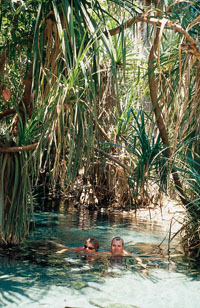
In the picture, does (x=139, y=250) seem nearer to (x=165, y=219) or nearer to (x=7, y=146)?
(x=7, y=146)

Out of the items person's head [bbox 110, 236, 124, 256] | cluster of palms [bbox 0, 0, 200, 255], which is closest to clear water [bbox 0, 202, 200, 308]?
person's head [bbox 110, 236, 124, 256]

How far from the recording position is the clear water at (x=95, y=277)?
450 cm

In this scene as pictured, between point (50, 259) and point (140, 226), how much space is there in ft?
11.3

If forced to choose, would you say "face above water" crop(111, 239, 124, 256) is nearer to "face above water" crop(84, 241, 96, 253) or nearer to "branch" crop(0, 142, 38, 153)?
"face above water" crop(84, 241, 96, 253)

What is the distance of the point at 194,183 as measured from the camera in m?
5.97

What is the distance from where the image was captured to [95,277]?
17.4 feet

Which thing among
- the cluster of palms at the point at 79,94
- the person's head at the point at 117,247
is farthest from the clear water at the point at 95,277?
the cluster of palms at the point at 79,94

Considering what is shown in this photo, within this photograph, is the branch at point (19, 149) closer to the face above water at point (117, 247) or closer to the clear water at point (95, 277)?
the clear water at point (95, 277)

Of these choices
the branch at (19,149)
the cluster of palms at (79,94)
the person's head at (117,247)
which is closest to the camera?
the cluster of palms at (79,94)

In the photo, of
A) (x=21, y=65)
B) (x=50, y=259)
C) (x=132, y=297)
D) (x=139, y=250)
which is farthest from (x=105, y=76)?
(x=132, y=297)

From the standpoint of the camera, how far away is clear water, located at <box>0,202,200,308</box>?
4.50 meters

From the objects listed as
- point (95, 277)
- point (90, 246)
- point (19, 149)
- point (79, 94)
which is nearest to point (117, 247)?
point (90, 246)

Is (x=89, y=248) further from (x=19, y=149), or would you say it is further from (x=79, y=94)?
(x=79, y=94)

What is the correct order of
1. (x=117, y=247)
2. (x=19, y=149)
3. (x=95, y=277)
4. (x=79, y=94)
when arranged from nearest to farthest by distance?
(x=79, y=94)
(x=95, y=277)
(x=19, y=149)
(x=117, y=247)
